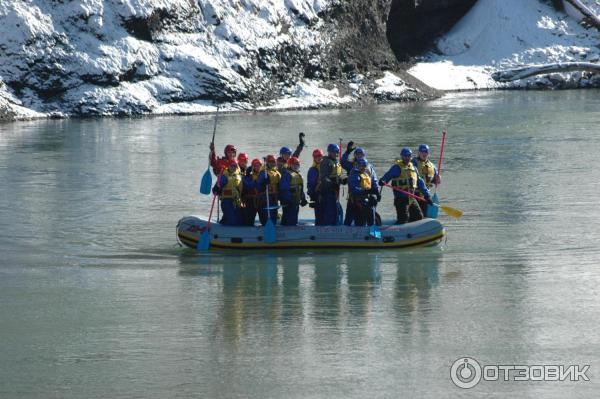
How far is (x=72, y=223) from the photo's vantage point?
24.6 meters

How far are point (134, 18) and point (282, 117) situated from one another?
9.02m

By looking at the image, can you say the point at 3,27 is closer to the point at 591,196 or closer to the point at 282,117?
the point at 282,117

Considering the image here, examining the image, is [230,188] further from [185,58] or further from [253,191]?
[185,58]

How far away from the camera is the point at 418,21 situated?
6550 centimetres

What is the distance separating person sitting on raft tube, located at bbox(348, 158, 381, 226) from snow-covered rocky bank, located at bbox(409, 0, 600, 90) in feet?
129

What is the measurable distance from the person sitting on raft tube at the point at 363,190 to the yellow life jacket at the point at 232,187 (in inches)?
84.0

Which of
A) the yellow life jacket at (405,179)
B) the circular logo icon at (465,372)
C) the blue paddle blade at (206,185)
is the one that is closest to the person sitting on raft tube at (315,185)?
the yellow life jacket at (405,179)

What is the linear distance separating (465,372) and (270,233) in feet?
24.8

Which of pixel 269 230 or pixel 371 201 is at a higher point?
pixel 371 201

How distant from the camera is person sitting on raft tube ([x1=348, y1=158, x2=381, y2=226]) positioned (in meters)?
21.3

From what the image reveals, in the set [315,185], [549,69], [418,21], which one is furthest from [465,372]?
[418,21]

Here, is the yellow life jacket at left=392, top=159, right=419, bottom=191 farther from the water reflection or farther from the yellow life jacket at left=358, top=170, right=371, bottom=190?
the water reflection

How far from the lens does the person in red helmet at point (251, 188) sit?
845 inches

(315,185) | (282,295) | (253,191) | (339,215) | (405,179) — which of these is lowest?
(282,295)
